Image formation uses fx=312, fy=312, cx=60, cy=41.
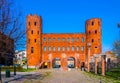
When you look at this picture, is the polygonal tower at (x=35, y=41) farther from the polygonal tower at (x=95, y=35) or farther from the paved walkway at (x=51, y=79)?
the paved walkway at (x=51, y=79)

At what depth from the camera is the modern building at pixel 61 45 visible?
102750 millimetres

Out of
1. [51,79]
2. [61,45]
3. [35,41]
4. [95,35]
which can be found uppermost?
[95,35]

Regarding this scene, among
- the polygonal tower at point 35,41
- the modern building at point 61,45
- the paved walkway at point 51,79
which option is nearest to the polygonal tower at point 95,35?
the modern building at point 61,45

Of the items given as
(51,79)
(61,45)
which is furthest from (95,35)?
(51,79)

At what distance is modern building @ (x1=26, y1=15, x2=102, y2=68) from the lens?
103 metres

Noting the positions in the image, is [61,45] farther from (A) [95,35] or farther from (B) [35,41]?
(A) [95,35]

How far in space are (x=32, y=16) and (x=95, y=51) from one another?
2389cm

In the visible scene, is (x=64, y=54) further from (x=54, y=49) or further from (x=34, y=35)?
(x=34, y=35)

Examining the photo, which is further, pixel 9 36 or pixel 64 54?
pixel 64 54

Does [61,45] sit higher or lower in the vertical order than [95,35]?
lower

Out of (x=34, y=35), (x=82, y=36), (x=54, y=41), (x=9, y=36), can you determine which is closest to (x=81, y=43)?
(x=82, y=36)

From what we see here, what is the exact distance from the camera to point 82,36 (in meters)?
108

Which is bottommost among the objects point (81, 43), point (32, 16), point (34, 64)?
point (34, 64)

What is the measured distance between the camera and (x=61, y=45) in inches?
4227
